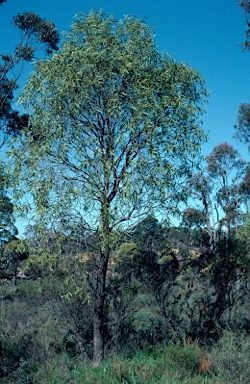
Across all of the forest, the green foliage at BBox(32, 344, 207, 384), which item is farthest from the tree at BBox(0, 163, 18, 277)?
the green foliage at BBox(32, 344, 207, 384)

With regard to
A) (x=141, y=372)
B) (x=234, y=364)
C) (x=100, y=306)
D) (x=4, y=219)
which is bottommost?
(x=141, y=372)

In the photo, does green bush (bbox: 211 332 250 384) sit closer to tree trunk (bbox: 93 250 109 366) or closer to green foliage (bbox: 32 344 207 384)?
green foliage (bbox: 32 344 207 384)

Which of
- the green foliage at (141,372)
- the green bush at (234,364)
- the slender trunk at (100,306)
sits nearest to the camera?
the green bush at (234,364)

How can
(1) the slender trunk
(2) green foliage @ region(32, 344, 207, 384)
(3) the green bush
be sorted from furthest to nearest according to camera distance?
(1) the slender trunk → (2) green foliage @ region(32, 344, 207, 384) → (3) the green bush

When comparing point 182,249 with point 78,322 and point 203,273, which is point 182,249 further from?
point 78,322

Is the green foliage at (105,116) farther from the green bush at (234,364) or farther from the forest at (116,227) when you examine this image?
the green bush at (234,364)

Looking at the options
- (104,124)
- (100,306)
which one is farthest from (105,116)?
(100,306)

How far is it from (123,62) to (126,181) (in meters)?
2.10

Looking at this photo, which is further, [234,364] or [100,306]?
[100,306]

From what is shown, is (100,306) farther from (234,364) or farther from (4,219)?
(4,219)

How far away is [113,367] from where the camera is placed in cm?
586

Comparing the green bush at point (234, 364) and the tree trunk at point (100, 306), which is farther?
the tree trunk at point (100, 306)

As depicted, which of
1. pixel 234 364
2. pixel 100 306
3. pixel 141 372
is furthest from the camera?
pixel 100 306

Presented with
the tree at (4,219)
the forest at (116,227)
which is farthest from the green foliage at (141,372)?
the tree at (4,219)
